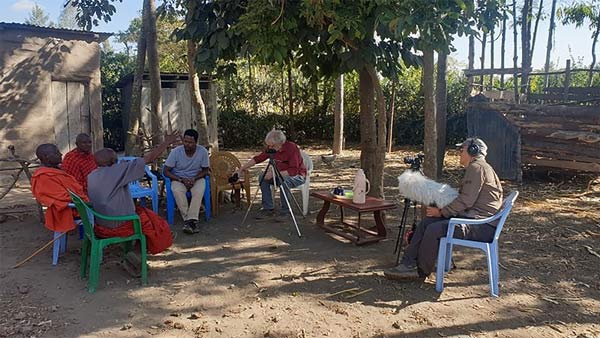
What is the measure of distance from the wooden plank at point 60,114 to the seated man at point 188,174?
4.63 meters

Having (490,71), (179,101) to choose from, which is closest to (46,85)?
(179,101)

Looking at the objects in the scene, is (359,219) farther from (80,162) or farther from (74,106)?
(74,106)

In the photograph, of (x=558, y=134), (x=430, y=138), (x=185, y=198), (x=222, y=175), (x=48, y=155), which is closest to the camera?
(x=48, y=155)

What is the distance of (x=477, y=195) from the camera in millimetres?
3990

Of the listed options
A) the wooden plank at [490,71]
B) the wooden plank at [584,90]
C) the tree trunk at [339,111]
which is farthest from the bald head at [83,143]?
the wooden plank at [584,90]

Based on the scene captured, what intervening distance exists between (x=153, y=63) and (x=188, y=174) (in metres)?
3.26

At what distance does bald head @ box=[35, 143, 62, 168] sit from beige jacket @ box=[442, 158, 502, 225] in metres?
3.55

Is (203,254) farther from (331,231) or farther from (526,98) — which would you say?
(526,98)

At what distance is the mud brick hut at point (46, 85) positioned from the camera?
28.8ft

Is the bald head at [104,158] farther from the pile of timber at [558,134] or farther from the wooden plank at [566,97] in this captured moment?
the wooden plank at [566,97]

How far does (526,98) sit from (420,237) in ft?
34.9

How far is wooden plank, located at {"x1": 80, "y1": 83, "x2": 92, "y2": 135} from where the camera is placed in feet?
32.2

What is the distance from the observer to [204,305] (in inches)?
150

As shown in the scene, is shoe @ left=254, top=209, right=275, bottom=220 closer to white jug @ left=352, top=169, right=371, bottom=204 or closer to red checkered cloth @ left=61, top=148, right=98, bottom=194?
white jug @ left=352, top=169, right=371, bottom=204
